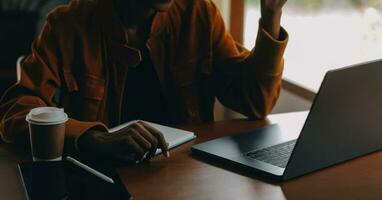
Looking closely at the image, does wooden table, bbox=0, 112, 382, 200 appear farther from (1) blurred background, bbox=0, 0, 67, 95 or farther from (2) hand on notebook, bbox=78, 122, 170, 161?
(1) blurred background, bbox=0, 0, 67, 95

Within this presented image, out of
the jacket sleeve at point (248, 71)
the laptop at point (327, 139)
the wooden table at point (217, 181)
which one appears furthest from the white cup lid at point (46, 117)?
the jacket sleeve at point (248, 71)

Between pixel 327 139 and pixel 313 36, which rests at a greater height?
pixel 327 139

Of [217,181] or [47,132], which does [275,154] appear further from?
[47,132]

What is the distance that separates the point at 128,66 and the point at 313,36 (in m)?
0.85

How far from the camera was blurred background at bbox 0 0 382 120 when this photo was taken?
6.55 feet

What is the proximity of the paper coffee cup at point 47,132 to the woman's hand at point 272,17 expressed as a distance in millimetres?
624

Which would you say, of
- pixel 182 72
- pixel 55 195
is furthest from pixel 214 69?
pixel 55 195

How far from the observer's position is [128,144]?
4.16ft

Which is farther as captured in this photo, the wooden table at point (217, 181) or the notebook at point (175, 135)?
the notebook at point (175, 135)

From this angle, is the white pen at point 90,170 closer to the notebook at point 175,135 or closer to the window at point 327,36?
the notebook at point 175,135

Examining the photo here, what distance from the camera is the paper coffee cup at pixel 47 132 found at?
1.25m

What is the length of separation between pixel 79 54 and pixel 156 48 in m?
0.23

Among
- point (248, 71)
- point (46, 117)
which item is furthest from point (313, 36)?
point (46, 117)

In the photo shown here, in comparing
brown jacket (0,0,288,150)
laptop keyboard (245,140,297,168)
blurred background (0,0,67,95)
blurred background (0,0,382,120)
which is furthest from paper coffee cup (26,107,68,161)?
blurred background (0,0,67,95)
